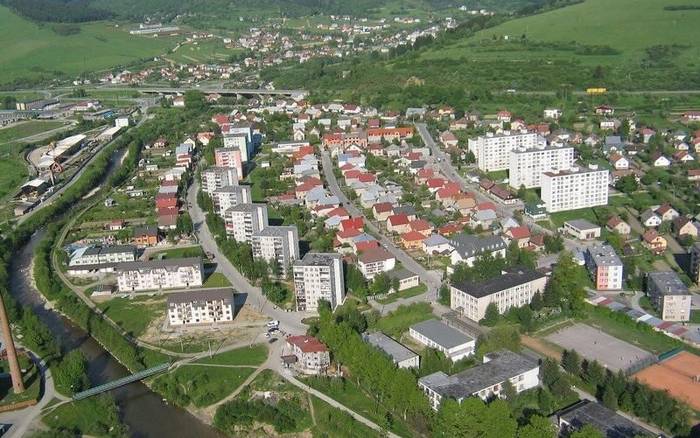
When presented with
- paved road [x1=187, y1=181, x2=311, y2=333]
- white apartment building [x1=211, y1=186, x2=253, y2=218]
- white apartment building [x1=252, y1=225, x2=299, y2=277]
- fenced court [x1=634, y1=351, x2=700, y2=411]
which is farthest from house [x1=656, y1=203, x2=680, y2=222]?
white apartment building [x1=211, y1=186, x2=253, y2=218]

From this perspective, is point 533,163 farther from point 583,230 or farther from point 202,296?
point 202,296

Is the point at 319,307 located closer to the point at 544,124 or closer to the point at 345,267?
the point at 345,267

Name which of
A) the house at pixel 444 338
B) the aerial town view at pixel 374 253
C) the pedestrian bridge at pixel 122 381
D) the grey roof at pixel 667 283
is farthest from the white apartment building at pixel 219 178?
the grey roof at pixel 667 283

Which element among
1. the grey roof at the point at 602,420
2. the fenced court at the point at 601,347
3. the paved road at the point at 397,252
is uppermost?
the paved road at the point at 397,252

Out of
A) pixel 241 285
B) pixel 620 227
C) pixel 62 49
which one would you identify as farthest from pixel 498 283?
pixel 62 49

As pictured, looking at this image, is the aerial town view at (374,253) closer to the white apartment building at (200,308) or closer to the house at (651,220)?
the white apartment building at (200,308)

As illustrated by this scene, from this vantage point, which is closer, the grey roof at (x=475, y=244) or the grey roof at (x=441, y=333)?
the grey roof at (x=441, y=333)
